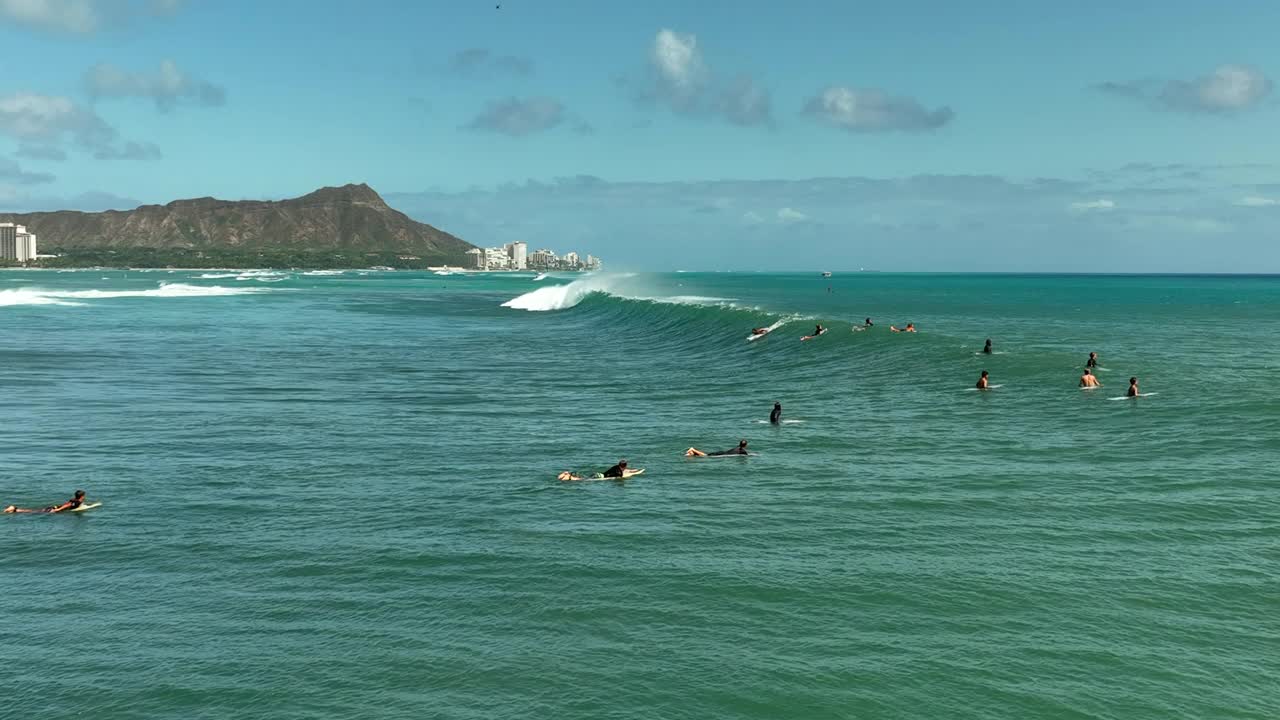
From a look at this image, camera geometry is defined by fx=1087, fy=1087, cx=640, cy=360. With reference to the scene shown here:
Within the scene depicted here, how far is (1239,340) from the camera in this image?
6694 centimetres

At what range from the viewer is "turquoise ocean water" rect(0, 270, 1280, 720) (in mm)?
13656

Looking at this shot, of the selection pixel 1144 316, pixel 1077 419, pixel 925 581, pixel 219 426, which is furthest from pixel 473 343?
pixel 1144 316

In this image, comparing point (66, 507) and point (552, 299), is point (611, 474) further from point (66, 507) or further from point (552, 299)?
point (552, 299)

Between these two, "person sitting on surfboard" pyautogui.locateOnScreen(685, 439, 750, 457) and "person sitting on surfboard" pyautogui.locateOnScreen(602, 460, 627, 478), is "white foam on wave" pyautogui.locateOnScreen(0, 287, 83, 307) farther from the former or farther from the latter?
"person sitting on surfboard" pyautogui.locateOnScreen(602, 460, 627, 478)

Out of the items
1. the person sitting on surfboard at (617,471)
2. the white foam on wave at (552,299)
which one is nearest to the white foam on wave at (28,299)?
the white foam on wave at (552,299)

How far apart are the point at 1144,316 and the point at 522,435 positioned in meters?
84.4

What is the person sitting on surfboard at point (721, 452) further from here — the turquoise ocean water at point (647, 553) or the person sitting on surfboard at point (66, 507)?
the person sitting on surfboard at point (66, 507)

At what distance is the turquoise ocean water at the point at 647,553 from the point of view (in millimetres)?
13656

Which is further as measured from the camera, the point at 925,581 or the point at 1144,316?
the point at 1144,316

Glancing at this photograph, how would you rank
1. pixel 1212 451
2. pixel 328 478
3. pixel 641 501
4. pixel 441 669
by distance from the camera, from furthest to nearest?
1. pixel 1212 451
2. pixel 328 478
3. pixel 641 501
4. pixel 441 669

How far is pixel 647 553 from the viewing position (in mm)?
19172

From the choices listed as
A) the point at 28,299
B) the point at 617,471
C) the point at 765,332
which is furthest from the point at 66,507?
the point at 28,299

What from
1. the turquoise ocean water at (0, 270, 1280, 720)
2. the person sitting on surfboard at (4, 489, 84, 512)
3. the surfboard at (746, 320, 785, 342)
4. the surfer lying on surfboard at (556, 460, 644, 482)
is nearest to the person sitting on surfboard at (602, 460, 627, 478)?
the surfer lying on surfboard at (556, 460, 644, 482)

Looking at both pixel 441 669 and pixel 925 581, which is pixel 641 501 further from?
pixel 441 669
